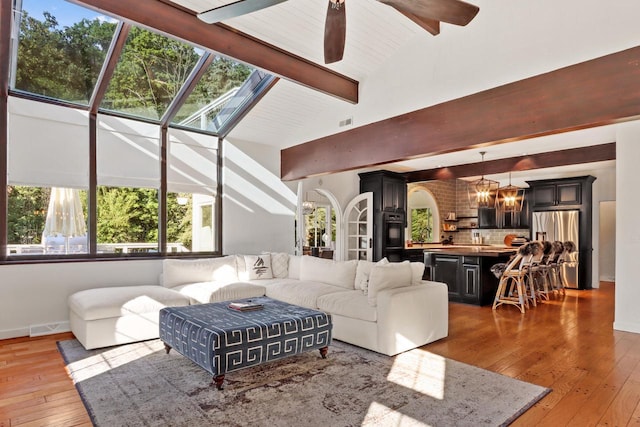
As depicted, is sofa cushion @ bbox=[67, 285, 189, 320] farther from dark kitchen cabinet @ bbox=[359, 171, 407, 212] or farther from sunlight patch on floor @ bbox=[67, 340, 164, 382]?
dark kitchen cabinet @ bbox=[359, 171, 407, 212]

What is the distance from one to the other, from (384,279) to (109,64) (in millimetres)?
3902

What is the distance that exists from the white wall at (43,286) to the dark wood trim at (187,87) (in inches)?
84.9

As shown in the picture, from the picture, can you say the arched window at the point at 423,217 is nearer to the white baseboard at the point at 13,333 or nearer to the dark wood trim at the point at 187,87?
the dark wood trim at the point at 187,87

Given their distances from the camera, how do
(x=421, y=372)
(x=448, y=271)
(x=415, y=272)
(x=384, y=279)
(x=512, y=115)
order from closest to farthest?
(x=421, y=372) → (x=512, y=115) → (x=384, y=279) → (x=415, y=272) → (x=448, y=271)

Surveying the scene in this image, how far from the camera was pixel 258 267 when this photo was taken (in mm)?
5801

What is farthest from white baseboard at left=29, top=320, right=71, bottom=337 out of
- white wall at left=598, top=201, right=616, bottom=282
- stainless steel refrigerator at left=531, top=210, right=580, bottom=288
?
white wall at left=598, top=201, right=616, bottom=282

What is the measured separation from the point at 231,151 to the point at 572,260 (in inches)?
296

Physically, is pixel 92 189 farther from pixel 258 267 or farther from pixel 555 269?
pixel 555 269

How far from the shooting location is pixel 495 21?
4.02 meters

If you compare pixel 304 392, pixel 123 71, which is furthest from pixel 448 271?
pixel 123 71

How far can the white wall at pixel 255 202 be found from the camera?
21.0 ft

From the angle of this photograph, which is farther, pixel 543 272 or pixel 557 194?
pixel 557 194

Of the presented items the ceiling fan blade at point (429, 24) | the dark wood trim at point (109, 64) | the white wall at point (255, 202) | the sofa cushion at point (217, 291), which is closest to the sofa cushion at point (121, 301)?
the sofa cushion at point (217, 291)

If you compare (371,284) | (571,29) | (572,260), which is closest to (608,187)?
(572,260)
